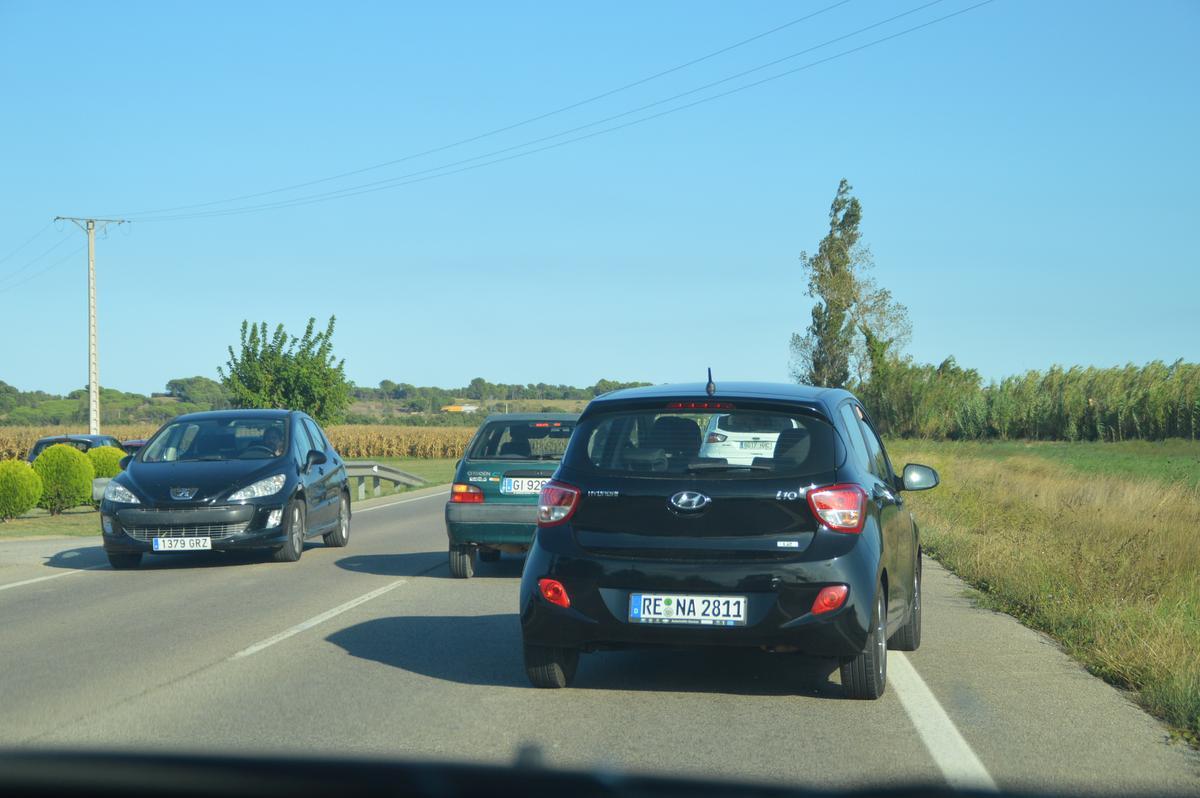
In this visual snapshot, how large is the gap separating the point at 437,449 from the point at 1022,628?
215 ft

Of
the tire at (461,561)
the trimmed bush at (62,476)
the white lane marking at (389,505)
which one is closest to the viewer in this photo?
the tire at (461,561)

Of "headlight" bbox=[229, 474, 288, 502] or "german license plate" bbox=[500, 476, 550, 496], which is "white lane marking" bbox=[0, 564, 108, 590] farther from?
"german license plate" bbox=[500, 476, 550, 496]

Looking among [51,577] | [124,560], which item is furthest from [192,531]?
[51,577]

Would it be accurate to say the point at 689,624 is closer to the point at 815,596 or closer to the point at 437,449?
the point at 815,596

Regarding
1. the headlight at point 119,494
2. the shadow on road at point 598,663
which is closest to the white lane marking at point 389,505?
the headlight at point 119,494

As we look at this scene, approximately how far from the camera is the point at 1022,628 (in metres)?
10.4

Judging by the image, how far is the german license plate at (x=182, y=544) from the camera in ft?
47.7

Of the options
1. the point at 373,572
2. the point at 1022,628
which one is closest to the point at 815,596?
the point at 1022,628

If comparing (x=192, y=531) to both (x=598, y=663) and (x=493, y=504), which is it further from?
(x=598, y=663)

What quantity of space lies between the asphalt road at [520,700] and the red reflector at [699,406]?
158 cm

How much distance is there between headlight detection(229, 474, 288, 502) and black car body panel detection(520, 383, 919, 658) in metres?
7.94

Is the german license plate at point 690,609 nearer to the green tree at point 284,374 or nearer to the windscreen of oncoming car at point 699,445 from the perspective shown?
the windscreen of oncoming car at point 699,445

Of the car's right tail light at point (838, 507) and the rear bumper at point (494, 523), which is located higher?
the car's right tail light at point (838, 507)

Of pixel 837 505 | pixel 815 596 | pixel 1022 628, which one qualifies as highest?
pixel 837 505
